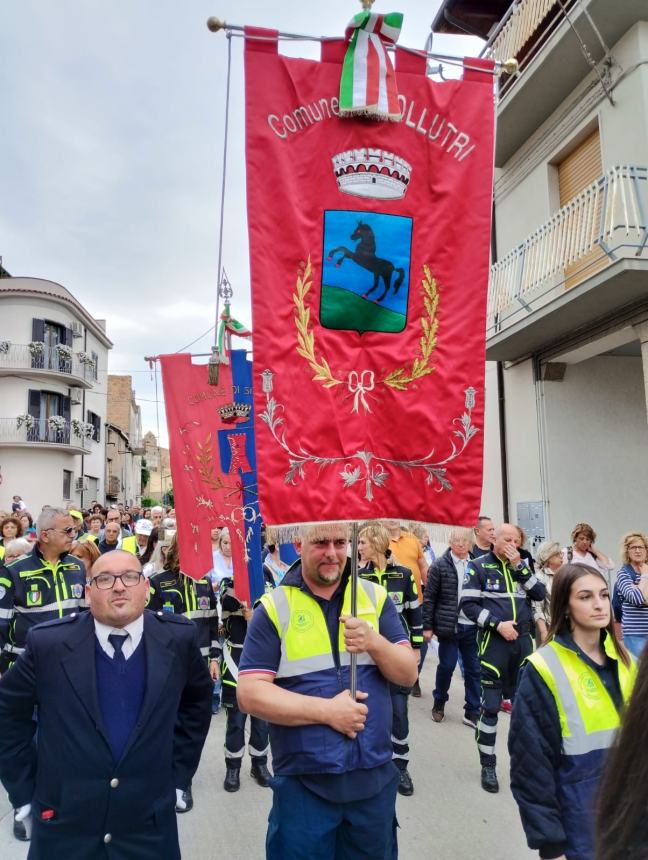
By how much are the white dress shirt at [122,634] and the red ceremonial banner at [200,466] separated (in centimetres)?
219

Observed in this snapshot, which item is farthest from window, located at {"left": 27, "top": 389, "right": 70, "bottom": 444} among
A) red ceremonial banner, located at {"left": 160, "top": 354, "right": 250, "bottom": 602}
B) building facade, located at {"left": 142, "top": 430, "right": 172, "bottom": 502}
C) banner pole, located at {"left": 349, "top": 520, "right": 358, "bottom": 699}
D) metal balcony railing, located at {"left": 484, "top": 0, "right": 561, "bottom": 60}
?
building facade, located at {"left": 142, "top": 430, "right": 172, "bottom": 502}

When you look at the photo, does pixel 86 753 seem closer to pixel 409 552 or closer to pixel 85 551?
pixel 85 551

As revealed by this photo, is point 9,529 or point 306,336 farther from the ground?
point 306,336

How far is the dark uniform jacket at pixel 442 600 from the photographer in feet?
22.7

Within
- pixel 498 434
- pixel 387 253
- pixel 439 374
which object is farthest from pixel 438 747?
pixel 498 434

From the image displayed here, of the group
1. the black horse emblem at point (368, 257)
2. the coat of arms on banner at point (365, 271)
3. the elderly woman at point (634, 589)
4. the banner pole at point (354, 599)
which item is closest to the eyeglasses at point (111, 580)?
the banner pole at point (354, 599)

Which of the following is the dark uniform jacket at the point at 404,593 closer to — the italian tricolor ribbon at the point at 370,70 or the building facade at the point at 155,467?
the italian tricolor ribbon at the point at 370,70

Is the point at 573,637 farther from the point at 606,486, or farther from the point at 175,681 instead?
the point at 606,486

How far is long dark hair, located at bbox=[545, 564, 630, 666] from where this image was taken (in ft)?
9.80

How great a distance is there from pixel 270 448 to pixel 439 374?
2.96ft

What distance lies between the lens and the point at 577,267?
425 inches

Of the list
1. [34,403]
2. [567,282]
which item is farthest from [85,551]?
[34,403]

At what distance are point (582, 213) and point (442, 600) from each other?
5.90 m

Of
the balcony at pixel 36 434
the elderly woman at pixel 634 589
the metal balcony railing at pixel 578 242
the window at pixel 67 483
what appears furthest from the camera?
the window at pixel 67 483
